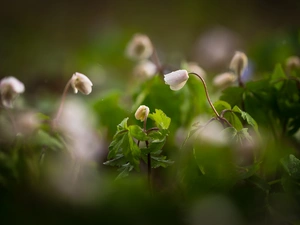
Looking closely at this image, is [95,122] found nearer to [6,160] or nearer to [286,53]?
[6,160]

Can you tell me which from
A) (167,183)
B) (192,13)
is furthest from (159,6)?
(167,183)

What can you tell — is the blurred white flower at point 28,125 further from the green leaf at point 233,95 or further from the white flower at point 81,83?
the green leaf at point 233,95

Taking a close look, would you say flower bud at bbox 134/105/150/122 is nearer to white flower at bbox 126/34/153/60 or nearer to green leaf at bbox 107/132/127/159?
green leaf at bbox 107/132/127/159

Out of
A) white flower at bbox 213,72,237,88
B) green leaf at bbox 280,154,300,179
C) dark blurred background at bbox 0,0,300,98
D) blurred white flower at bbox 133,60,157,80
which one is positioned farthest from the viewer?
dark blurred background at bbox 0,0,300,98

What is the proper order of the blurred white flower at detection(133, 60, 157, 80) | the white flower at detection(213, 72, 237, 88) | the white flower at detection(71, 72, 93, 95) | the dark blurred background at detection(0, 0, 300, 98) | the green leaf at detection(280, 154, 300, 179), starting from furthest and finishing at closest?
the dark blurred background at detection(0, 0, 300, 98), the blurred white flower at detection(133, 60, 157, 80), the white flower at detection(213, 72, 237, 88), the white flower at detection(71, 72, 93, 95), the green leaf at detection(280, 154, 300, 179)

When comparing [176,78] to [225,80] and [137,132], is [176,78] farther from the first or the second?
[225,80]

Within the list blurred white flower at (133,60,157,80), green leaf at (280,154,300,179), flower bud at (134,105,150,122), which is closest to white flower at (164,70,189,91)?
flower bud at (134,105,150,122)

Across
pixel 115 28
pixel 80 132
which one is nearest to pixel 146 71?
pixel 80 132

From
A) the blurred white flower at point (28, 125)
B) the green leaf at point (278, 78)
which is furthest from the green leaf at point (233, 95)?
the blurred white flower at point (28, 125)
